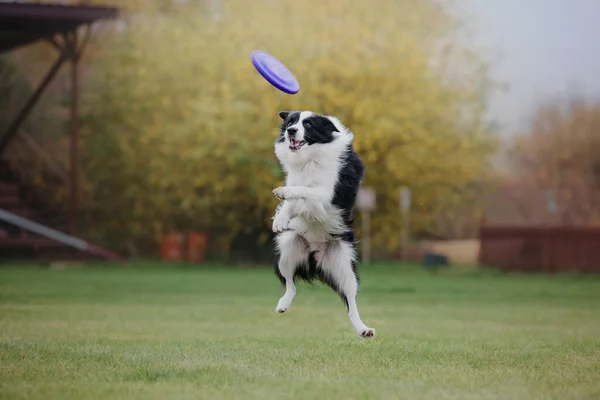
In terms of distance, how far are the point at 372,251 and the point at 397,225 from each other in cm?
517

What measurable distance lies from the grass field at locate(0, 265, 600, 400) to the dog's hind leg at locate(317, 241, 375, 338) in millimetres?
545

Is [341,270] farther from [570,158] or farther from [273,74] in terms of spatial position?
[570,158]

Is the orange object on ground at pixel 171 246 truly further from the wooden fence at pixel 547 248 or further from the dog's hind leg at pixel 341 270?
the dog's hind leg at pixel 341 270

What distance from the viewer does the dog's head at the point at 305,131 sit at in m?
9.48

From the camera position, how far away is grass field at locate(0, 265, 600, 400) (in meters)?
7.49

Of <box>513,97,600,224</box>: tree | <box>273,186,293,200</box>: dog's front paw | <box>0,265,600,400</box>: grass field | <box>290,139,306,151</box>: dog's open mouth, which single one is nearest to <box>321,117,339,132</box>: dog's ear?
Answer: <box>290,139,306,151</box>: dog's open mouth

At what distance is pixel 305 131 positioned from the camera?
9531 millimetres

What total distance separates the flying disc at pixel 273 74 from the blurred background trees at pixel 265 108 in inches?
816

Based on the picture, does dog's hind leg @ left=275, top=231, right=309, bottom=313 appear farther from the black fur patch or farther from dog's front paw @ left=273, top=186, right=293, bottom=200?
the black fur patch

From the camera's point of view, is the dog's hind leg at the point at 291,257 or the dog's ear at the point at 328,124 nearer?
the dog's ear at the point at 328,124

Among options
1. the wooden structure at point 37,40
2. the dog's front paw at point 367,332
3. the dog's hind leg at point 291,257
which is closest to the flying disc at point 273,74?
the dog's hind leg at point 291,257

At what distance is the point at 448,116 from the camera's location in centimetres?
3344

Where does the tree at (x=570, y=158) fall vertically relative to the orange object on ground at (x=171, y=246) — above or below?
above

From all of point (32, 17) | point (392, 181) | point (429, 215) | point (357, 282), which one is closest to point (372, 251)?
point (429, 215)
